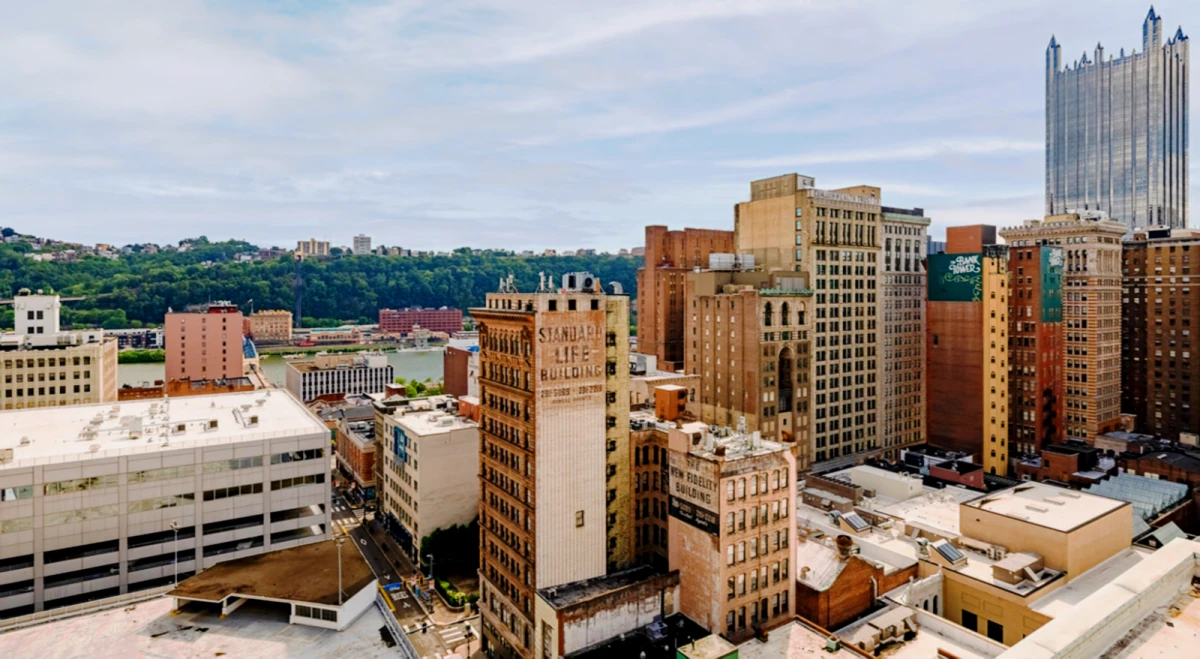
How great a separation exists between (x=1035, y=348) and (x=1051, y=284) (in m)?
11.4

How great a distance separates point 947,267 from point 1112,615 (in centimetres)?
9497

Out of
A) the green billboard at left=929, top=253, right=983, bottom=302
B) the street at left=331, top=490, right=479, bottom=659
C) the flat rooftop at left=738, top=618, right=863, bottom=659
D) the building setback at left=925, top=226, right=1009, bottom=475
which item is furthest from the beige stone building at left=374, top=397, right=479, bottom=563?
the green billboard at left=929, top=253, right=983, bottom=302

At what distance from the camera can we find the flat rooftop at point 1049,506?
211 ft

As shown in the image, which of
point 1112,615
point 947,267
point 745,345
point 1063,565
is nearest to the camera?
point 1112,615

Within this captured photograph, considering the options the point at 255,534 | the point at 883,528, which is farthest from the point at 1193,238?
the point at 255,534

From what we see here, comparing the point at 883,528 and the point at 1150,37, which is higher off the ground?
the point at 1150,37

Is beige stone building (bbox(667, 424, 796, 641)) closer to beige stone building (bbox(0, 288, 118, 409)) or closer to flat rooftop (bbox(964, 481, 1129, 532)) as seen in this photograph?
flat rooftop (bbox(964, 481, 1129, 532))

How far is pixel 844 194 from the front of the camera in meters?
117

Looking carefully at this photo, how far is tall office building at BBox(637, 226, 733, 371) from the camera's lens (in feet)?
522

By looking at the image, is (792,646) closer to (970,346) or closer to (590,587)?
(590,587)

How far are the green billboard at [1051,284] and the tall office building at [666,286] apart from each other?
68.1m

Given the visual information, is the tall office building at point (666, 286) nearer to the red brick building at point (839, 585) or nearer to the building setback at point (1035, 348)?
the building setback at point (1035, 348)

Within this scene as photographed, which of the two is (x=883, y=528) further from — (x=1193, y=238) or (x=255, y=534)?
(x=1193, y=238)

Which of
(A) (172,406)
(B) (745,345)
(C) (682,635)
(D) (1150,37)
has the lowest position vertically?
(C) (682,635)
